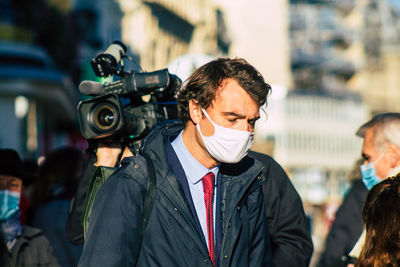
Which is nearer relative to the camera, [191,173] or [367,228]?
[367,228]

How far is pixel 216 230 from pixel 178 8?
171 ft

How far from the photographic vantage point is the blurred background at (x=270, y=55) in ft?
74.6

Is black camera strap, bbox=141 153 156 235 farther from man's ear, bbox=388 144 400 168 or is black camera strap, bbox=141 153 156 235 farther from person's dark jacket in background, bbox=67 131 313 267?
man's ear, bbox=388 144 400 168

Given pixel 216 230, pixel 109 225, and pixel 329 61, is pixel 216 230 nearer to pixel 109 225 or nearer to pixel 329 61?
pixel 109 225

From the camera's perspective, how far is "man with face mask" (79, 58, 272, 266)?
359cm

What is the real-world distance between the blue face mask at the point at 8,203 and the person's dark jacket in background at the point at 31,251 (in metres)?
0.16

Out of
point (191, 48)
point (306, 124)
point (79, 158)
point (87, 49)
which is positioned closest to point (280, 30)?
point (306, 124)

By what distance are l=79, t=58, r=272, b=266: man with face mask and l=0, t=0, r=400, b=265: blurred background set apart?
57.4ft

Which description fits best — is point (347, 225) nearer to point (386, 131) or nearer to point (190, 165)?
point (386, 131)

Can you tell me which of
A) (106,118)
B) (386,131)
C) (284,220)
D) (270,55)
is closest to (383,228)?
(284,220)

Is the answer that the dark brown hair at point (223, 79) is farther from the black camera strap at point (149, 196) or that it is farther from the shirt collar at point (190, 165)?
the black camera strap at point (149, 196)

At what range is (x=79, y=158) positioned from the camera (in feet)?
20.9

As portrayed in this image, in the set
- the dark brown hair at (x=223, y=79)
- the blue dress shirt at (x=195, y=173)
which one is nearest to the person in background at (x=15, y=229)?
the blue dress shirt at (x=195, y=173)

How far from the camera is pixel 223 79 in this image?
3.87 meters
